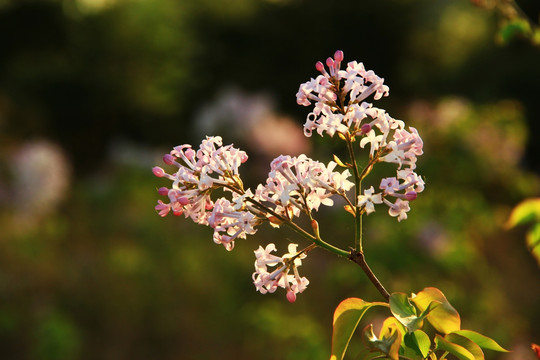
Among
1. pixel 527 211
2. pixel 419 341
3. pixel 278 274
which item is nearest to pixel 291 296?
pixel 278 274

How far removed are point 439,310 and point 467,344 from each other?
0.04 m

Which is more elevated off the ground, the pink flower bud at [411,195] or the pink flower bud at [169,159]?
the pink flower bud at [169,159]

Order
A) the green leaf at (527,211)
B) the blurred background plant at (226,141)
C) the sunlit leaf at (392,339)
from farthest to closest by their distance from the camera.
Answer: the blurred background plant at (226,141), the green leaf at (527,211), the sunlit leaf at (392,339)

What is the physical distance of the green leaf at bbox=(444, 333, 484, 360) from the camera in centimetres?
68

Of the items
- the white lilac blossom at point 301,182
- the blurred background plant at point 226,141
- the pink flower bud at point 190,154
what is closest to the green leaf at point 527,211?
the blurred background plant at point 226,141

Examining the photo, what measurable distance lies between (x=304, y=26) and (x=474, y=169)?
6.57m

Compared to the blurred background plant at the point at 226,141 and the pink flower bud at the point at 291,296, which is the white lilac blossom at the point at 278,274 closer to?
the pink flower bud at the point at 291,296

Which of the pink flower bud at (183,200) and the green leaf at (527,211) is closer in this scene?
the pink flower bud at (183,200)

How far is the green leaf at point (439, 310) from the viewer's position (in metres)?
0.68

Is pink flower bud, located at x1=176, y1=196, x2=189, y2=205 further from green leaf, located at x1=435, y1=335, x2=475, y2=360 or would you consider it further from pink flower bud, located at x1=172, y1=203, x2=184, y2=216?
green leaf, located at x1=435, y1=335, x2=475, y2=360

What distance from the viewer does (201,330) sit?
3.97 m

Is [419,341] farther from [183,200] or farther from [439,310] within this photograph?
[183,200]

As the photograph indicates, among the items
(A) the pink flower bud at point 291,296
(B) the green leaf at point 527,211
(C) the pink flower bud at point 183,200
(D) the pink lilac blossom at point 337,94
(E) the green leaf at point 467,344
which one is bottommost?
(E) the green leaf at point 467,344

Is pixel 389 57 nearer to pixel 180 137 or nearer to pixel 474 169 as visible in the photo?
pixel 180 137
